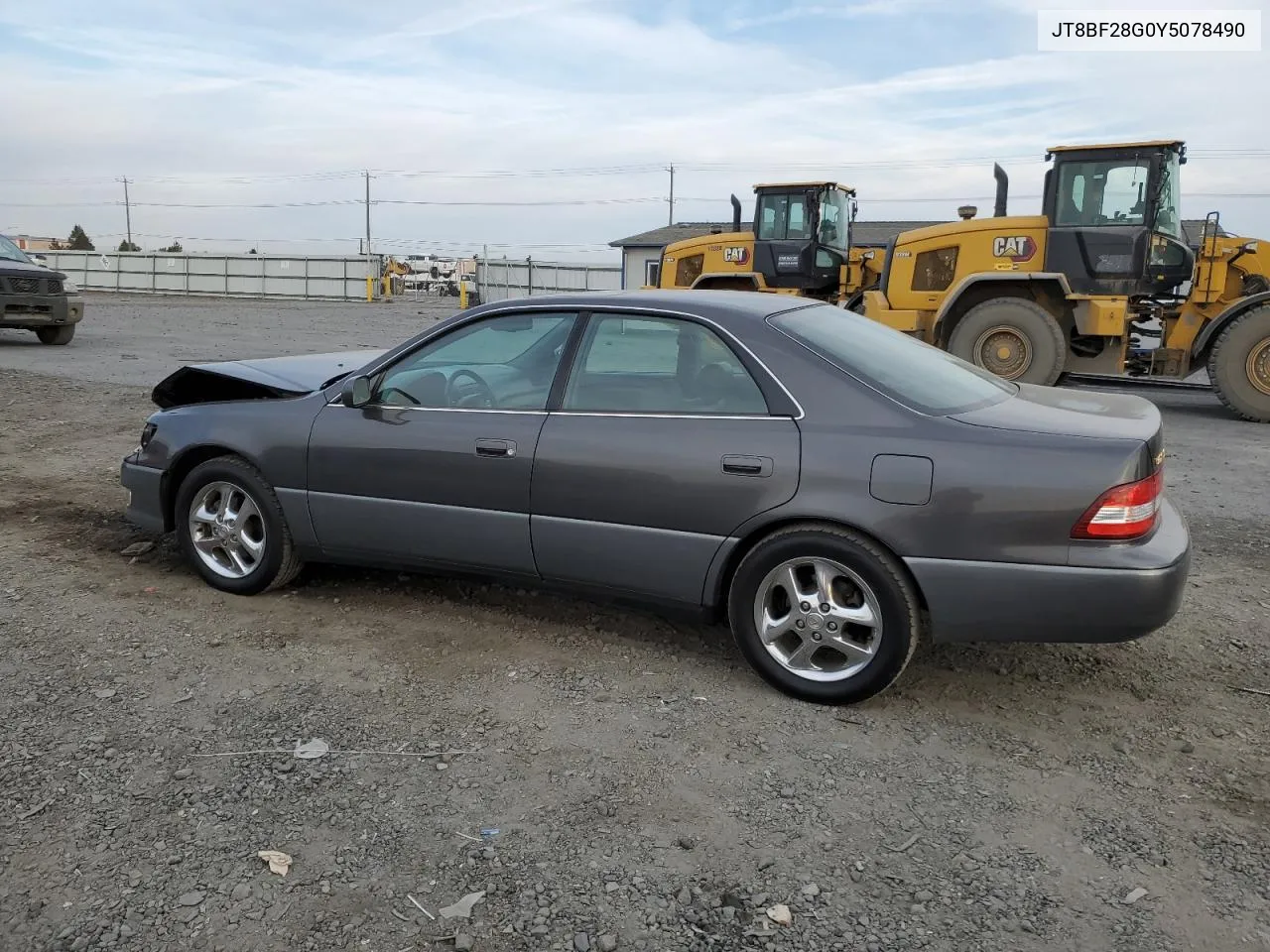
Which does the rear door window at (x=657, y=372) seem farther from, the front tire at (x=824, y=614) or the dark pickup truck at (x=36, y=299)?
the dark pickup truck at (x=36, y=299)

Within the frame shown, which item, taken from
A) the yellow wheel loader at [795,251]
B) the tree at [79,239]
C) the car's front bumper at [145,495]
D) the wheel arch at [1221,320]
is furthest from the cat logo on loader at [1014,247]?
the tree at [79,239]

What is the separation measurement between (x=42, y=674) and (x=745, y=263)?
13.8 metres

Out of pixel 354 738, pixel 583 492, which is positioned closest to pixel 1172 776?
pixel 583 492

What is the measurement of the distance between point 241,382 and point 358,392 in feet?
2.90

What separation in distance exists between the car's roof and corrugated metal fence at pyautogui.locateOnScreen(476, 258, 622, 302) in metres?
36.3

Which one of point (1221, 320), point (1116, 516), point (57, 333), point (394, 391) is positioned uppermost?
point (1221, 320)

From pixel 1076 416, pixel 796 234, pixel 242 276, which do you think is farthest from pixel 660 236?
pixel 1076 416

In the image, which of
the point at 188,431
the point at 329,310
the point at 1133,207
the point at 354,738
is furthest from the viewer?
the point at 329,310

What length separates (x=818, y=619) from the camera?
12.0 feet

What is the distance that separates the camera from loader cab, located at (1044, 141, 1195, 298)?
11422 mm

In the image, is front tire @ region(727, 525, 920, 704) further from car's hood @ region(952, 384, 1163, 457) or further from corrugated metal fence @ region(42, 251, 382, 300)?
corrugated metal fence @ region(42, 251, 382, 300)

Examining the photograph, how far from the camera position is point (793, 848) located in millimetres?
2857

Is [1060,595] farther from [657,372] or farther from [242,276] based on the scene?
[242,276]

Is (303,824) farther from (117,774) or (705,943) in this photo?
(705,943)
